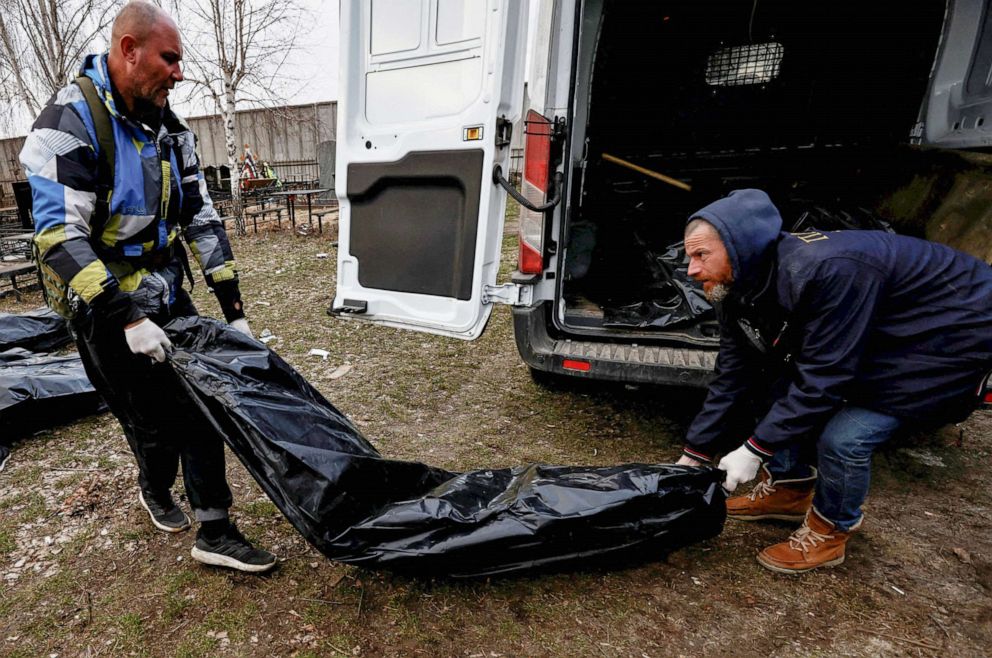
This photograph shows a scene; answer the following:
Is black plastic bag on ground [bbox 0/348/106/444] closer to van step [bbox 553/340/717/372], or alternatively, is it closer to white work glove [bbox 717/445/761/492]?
van step [bbox 553/340/717/372]

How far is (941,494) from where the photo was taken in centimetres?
240

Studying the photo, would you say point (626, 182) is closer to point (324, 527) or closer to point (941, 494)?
point (941, 494)

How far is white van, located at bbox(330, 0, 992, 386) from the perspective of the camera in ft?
7.29

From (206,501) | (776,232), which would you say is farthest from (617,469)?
(206,501)

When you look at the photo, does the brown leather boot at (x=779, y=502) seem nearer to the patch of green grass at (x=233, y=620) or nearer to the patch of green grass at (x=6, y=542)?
the patch of green grass at (x=233, y=620)

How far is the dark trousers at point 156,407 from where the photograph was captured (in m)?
1.69

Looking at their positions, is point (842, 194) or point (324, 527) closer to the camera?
point (324, 527)

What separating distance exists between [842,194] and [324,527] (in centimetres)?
443

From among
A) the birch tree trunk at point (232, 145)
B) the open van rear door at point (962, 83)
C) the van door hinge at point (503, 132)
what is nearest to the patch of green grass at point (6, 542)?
the van door hinge at point (503, 132)

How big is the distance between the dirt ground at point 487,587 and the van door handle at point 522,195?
1247mm

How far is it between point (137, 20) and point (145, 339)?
0.89 m

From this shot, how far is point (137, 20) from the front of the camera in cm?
148

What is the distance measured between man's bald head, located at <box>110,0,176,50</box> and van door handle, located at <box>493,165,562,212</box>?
1.18m

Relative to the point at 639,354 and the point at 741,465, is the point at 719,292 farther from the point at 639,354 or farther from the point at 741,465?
the point at 639,354
